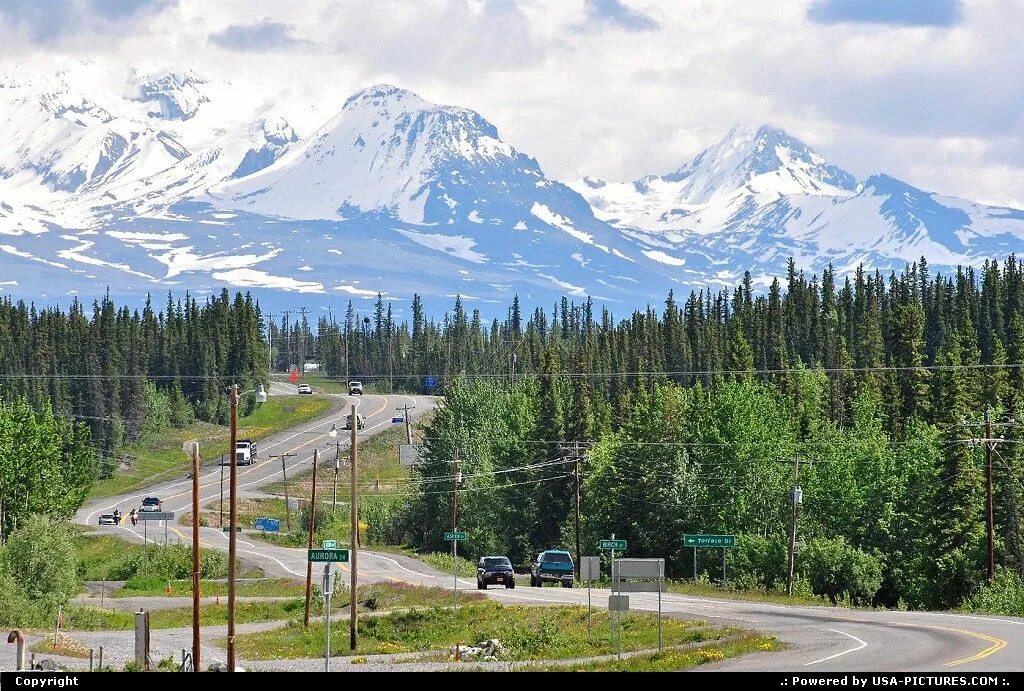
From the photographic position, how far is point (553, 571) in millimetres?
103375

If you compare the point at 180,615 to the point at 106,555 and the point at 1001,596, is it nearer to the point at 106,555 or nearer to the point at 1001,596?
Result: the point at 1001,596

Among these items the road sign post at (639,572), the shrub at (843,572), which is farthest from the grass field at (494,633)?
the shrub at (843,572)

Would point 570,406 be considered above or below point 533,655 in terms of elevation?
above

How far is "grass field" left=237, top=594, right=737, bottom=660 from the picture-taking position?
6000cm

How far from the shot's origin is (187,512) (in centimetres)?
16750

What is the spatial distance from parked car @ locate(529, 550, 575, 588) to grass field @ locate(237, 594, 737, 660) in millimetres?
22732

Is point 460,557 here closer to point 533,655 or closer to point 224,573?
point 224,573

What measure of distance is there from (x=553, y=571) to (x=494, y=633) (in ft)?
119

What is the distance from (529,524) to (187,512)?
1990 inches

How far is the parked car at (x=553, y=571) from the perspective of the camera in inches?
4055

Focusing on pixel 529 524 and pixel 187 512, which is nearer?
pixel 529 524

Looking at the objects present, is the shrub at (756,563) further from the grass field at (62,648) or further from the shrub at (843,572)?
the grass field at (62,648)
